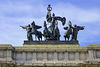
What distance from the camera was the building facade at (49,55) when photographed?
5316cm

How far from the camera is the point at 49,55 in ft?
180

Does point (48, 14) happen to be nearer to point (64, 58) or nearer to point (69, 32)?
point (69, 32)

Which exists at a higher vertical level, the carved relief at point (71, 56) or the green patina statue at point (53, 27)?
the green patina statue at point (53, 27)

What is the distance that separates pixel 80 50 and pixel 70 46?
6.98 ft

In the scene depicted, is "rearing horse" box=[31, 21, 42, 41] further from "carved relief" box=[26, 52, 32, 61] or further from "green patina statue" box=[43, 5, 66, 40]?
"carved relief" box=[26, 52, 32, 61]

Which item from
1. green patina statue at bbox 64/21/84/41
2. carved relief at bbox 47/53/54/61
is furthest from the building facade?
green patina statue at bbox 64/21/84/41

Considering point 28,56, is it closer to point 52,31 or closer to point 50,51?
point 50,51

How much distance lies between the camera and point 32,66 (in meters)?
53.2

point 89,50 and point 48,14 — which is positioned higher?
point 48,14

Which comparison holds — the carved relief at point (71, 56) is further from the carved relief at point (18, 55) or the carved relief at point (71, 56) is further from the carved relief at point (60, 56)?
the carved relief at point (18, 55)

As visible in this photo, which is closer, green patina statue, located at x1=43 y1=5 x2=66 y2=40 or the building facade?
the building facade

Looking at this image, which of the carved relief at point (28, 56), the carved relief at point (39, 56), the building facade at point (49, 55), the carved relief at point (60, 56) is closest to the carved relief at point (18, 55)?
the building facade at point (49, 55)

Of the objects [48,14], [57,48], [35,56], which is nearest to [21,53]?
[35,56]

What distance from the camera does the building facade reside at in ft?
174
